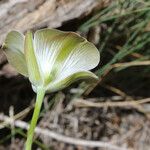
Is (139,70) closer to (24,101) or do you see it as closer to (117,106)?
(117,106)

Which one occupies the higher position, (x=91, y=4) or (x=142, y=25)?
(x=91, y=4)

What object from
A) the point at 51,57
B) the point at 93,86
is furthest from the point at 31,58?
the point at 93,86

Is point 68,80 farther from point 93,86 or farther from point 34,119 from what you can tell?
point 93,86

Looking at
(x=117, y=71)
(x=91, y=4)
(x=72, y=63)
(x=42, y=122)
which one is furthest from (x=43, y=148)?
(x=72, y=63)

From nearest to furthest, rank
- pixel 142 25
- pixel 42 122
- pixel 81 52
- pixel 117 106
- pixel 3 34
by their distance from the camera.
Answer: pixel 81 52 < pixel 3 34 < pixel 142 25 < pixel 42 122 < pixel 117 106

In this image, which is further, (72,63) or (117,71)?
(117,71)

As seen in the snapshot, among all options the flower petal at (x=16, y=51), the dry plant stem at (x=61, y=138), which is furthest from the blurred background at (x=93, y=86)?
the flower petal at (x=16, y=51)

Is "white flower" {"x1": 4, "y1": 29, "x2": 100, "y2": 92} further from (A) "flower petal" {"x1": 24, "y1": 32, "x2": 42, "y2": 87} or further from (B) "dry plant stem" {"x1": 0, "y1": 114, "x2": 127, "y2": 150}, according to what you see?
(B) "dry plant stem" {"x1": 0, "y1": 114, "x2": 127, "y2": 150}

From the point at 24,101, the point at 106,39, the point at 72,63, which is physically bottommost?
the point at 24,101

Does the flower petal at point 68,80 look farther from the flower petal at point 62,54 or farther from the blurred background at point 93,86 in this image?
the blurred background at point 93,86
